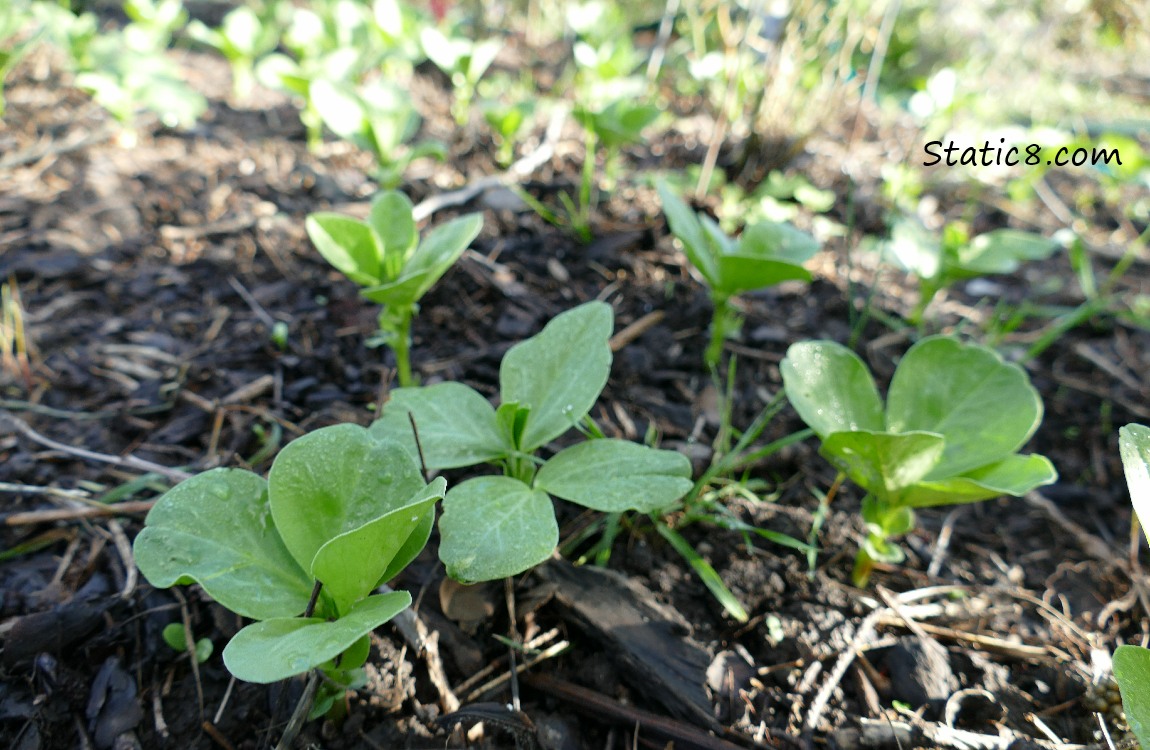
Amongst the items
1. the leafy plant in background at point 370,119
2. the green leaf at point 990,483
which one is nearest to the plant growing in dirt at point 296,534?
the green leaf at point 990,483

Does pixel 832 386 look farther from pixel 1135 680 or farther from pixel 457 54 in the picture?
pixel 457 54

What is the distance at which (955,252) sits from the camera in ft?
6.09

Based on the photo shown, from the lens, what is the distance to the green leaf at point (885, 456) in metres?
1.02

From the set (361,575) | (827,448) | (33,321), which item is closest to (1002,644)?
(827,448)

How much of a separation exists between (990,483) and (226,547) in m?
1.16

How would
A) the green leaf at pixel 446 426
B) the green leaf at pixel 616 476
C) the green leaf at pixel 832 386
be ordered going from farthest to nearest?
1. the green leaf at pixel 832 386
2. the green leaf at pixel 446 426
3. the green leaf at pixel 616 476

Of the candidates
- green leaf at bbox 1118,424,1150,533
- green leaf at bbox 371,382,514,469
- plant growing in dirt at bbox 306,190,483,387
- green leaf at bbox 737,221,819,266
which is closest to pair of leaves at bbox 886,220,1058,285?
green leaf at bbox 737,221,819,266

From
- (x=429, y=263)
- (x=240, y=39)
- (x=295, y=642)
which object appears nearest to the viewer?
(x=295, y=642)

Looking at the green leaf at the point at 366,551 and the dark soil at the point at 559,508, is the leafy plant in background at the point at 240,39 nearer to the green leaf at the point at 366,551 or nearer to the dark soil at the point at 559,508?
the dark soil at the point at 559,508

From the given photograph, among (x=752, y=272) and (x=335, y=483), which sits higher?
(x=752, y=272)

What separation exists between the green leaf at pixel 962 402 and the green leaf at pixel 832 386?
0.06m

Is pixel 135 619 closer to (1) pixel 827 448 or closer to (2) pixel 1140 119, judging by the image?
(1) pixel 827 448

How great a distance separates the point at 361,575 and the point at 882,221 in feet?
8.56

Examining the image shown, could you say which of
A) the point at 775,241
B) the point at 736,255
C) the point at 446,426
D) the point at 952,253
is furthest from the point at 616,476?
the point at 952,253
